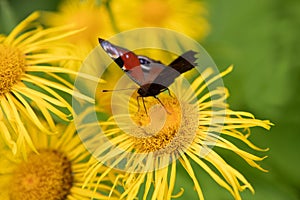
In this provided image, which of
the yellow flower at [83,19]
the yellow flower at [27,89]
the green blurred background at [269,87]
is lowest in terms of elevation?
the green blurred background at [269,87]

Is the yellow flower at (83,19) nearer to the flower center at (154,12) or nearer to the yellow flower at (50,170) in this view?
the flower center at (154,12)

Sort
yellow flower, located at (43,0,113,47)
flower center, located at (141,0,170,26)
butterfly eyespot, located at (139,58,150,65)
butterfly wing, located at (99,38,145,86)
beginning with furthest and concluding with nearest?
flower center, located at (141,0,170,26)
yellow flower, located at (43,0,113,47)
butterfly eyespot, located at (139,58,150,65)
butterfly wing, located at (99,38,145,86)

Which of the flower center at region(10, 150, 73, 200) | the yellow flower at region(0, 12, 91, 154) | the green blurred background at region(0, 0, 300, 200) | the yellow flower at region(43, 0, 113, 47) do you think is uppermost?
the yellow flower at region(0, 12, 91, 154)

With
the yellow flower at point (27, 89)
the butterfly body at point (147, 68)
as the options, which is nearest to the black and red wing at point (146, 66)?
the butterfly body at point (147, 68)

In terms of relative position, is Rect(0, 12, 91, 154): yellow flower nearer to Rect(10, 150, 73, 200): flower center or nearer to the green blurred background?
Rect(10, 150, 73, 200): flower center

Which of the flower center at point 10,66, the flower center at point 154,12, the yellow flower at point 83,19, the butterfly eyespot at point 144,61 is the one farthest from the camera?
the flower center at point 154,12

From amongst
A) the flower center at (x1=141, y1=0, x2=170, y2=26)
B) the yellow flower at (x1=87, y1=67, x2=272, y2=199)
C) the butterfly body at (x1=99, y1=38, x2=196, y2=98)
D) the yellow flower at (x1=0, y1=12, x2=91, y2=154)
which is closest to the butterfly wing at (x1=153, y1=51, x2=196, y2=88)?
the butterfly body at (x1=99, y1=38, x2=196, y2=98)
